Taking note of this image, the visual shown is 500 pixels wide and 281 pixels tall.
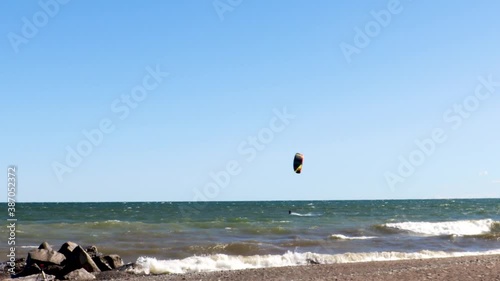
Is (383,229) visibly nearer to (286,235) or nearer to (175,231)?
(286,235)

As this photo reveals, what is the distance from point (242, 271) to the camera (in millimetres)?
15805

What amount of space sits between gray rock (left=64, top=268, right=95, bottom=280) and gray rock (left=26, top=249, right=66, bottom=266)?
114cm

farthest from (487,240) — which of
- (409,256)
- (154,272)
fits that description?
(154,272)

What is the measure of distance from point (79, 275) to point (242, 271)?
15.8 ft

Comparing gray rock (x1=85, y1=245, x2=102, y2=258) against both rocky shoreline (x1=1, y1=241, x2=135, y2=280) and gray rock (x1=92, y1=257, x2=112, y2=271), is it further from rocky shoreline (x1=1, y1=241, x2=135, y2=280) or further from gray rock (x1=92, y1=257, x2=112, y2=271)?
gray rock (x1=92, y1=257, x2=112, y2=271)

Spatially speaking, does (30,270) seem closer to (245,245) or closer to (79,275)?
(79,275)

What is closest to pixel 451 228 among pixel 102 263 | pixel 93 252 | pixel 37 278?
pixel 93 252

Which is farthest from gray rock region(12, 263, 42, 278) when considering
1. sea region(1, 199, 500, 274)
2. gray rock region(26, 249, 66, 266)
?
sea region(1, 199, 500, 274)

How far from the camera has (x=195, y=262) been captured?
61.9 feet

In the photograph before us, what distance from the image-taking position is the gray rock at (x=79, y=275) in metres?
15.7

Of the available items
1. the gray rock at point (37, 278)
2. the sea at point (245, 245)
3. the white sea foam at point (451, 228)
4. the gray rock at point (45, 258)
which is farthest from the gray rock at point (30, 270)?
the white sea foam at point (451, 228)

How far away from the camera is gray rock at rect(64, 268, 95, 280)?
15.7 m

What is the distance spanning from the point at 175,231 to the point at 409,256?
15.7m

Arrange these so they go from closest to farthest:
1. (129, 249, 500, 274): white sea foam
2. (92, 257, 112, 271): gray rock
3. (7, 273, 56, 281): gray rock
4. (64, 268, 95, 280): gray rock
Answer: (7, 273, 56, 281): gray rock → (64, 268, 95, 280): gray rock → (92, 257, 112, 271): gray rock → (129, 249, 500, 274): white sea foam
